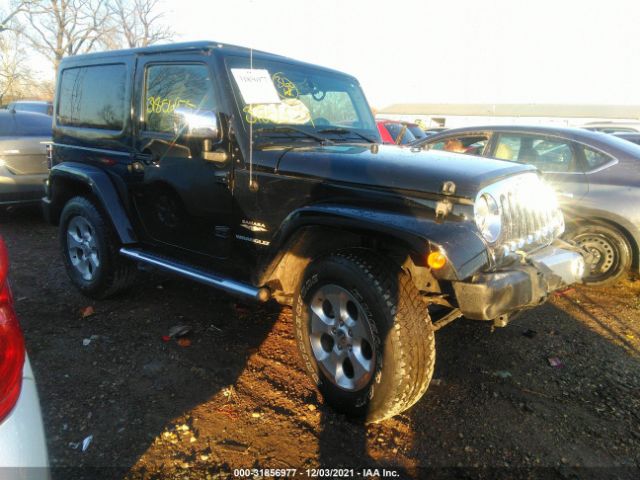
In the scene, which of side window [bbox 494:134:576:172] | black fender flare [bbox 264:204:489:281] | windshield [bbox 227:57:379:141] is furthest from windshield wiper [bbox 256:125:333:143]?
side window [bbox 494:134:576:172]

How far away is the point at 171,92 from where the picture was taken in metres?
3.57

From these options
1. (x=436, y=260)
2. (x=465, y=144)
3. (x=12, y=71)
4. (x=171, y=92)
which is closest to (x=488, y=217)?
(x=436, y=260)

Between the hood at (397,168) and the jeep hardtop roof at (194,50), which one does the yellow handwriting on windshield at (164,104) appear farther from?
the hood at (397,168)

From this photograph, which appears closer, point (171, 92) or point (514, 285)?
point (514, 285)

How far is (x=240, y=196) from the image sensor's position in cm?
312

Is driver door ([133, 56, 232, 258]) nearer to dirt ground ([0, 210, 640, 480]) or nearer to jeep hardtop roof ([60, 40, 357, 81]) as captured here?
jeep hardtop roof ([60, 40, 357, 81])

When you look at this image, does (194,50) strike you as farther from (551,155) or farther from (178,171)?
(551,155)

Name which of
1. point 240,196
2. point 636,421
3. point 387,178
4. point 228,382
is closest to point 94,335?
point 228,382

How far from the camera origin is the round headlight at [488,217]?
2461 mm

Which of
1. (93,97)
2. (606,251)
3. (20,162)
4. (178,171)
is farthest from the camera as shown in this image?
(20,162)

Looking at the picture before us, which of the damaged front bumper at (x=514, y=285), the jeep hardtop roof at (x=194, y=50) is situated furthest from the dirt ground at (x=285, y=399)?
the jeep hardtop roof at (x=194, y=50)

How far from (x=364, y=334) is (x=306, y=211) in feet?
2.51

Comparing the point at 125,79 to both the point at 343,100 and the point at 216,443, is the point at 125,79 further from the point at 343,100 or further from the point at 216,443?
the point at 216,443

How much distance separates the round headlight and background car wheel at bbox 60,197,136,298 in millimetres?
3125
